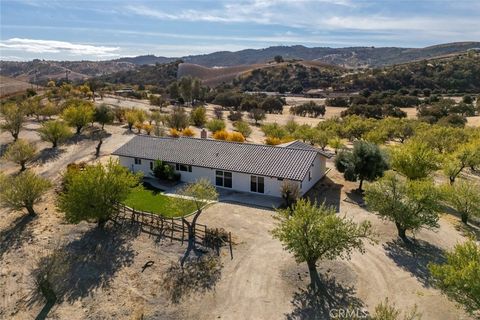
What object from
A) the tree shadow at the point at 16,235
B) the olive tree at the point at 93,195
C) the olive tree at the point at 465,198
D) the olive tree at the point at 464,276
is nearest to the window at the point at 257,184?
the olive tree at the point at 93,195

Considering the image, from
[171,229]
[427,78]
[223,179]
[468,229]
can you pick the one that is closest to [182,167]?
[223,179]

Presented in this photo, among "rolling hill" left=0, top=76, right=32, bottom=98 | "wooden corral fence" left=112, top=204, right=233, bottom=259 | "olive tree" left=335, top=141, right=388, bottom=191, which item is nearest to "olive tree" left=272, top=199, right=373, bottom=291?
"wooden corral fence" left=112, top=204, right=233, bottom=259

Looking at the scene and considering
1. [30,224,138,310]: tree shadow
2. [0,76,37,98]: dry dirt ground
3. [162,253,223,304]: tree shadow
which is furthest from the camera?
[0,76,37,98]: dry dirt ground

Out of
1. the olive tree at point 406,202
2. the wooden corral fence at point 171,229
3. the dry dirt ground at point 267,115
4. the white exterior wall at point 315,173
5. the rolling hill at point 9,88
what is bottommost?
the dry dirt ground at point 267,115

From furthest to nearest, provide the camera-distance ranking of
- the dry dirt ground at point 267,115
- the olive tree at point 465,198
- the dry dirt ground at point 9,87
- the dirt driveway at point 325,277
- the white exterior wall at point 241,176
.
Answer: the dry dirt ground at point 9,87, the dry dirt ground at point 267,115, the white exterior wall at point 241,176, the olive tree at point 465,198, the dirt driveway at point 325,277

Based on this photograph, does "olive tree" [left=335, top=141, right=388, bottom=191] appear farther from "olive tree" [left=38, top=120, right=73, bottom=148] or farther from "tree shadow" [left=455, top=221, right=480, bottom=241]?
"olive tree" [left=38, top=120, right=73, bottom=148]

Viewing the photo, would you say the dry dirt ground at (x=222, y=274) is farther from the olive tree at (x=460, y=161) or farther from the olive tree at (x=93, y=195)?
the olive tree at (x=460, y=161)

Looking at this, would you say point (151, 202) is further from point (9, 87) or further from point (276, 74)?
point (276, 74)
